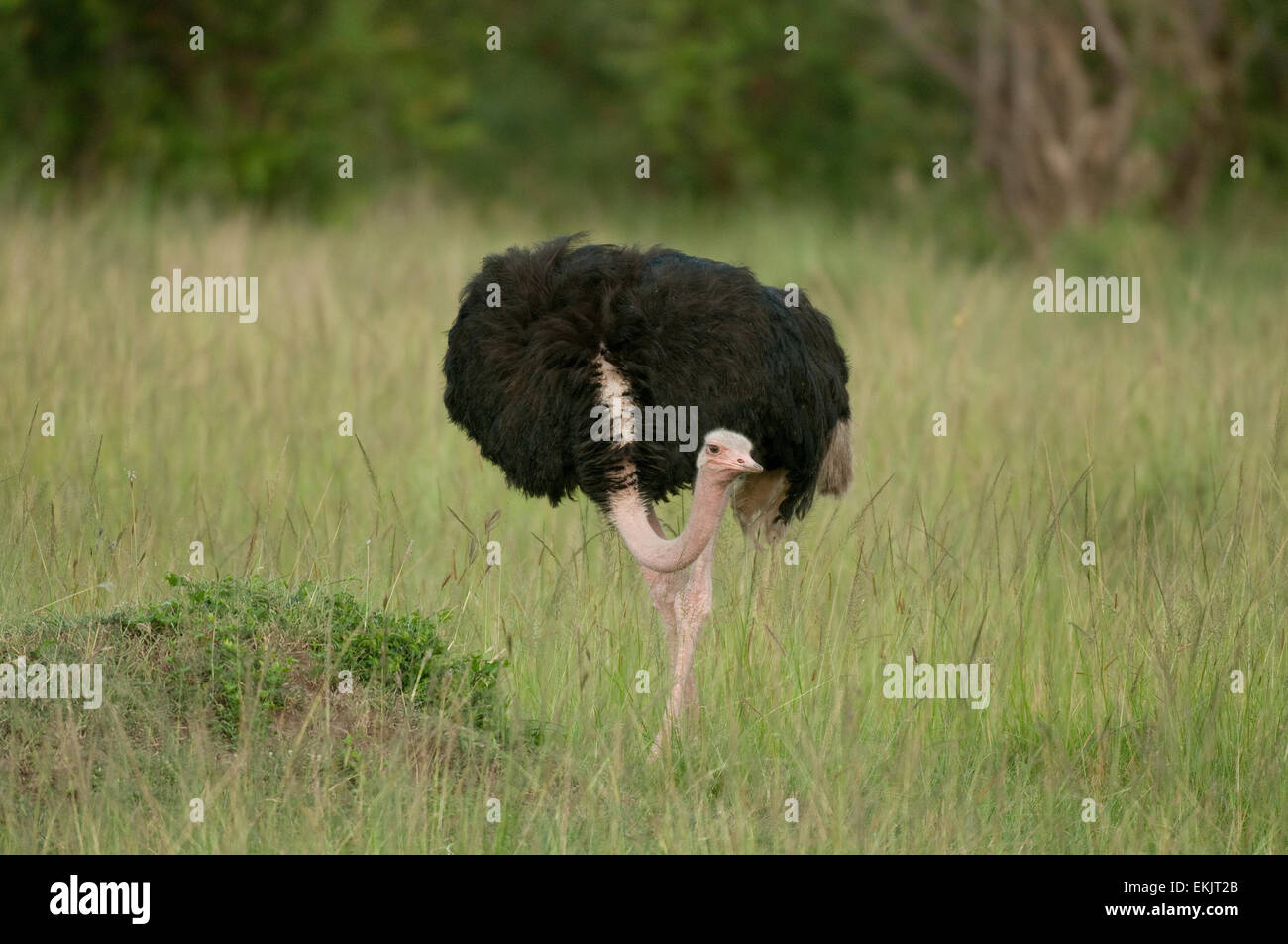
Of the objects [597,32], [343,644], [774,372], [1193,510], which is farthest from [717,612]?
[597,32]

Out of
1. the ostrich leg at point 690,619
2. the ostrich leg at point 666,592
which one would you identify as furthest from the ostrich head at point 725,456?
the ostrich leg at point 666,592

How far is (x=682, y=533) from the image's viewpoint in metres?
5.05

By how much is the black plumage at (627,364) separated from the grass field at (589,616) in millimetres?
512

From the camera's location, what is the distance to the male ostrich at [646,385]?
5.24 meters

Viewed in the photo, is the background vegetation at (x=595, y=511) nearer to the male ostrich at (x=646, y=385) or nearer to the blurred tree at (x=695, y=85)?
the blurred tree at (x=695, y=85)

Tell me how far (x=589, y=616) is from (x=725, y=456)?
1.20 m

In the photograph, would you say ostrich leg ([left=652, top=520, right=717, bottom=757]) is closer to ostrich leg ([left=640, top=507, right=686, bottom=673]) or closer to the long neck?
ostrich leg ([left=640, top=507, right=686, bottom=673])

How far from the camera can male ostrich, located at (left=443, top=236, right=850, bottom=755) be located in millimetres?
5238

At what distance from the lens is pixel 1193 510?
24.6ft
